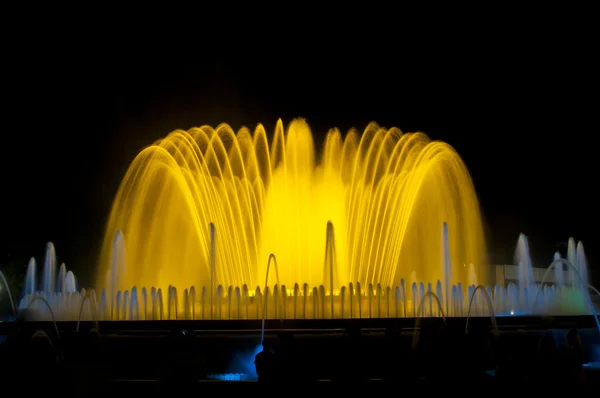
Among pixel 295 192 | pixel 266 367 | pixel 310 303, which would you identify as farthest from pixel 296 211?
pixel 266 367

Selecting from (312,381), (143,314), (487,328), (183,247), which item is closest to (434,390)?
(312,381)

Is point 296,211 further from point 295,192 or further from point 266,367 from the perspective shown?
point 266,367

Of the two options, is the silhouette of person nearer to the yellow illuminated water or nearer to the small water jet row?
the small water jet row

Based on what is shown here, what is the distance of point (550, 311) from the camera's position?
20.4 m

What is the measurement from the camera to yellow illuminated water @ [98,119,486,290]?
2273cm

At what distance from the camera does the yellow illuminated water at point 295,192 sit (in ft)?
74.6

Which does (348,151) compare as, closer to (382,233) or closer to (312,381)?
(382,233)

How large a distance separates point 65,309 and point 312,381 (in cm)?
1476

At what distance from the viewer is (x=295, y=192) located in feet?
78.3

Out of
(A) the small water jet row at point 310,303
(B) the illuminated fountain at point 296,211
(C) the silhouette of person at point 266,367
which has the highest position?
(B) the illuminated fountain at point 296,211

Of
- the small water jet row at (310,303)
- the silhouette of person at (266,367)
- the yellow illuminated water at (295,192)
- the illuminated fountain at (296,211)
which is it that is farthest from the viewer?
the yellow illuminated water at (295,192)

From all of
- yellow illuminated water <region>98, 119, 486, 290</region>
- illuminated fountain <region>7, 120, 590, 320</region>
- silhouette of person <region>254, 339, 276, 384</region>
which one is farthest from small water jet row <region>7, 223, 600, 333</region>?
silhouette of person <region>254, 339, 276, 384</region>

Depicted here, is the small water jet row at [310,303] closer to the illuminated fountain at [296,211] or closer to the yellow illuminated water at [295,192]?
the illuminated fountain at [296,211]

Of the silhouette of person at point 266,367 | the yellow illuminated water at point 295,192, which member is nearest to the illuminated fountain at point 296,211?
the yellow illuminated water at point 295,192
